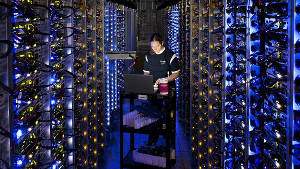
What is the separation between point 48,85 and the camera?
2.97m

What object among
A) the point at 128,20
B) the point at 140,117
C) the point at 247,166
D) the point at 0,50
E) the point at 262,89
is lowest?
the point at 247,166

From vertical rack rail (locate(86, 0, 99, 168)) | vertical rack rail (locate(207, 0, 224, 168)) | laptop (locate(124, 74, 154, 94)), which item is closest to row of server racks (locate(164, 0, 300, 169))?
vertical rack rail (locate(207, 0, 224, 168))

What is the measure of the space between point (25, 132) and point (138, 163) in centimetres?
177

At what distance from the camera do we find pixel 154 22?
56.9ft

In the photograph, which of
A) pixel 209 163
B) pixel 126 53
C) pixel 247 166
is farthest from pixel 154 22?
pixel 247 166

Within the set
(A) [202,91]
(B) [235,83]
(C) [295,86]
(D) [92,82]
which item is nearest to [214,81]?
(A) [202,91]

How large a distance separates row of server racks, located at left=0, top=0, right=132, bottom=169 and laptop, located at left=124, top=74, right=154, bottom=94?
67 centimetres

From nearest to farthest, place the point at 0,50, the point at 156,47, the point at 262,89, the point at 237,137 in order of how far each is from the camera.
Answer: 1. the point at 0,50
2. the point at 262,89
3. the point at 237,137
4. the point at 156,47

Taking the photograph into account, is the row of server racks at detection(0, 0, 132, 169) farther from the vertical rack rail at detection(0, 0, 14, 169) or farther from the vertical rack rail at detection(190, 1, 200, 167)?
the vertical rack rail at detection(190, 1, 200, 167)

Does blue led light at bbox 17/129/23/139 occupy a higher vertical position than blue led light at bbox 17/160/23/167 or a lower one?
higher

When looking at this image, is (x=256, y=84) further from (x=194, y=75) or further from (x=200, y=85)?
(x=194, y=75)

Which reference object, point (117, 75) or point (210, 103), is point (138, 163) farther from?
point (117, 75)

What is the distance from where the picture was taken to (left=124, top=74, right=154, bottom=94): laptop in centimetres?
392

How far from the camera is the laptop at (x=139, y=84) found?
3920mm
